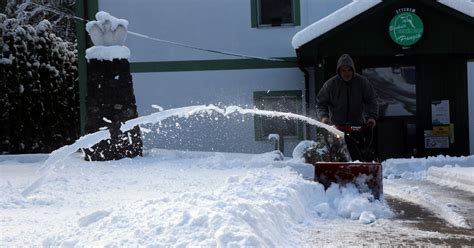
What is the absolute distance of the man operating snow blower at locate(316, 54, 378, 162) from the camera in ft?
25.0

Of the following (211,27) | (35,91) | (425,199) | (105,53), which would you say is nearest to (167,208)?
(425,199)

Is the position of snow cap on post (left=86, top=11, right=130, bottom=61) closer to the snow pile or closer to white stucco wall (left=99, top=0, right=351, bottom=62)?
white stucco wall (left=99, top=0, right=351, bottom=62)

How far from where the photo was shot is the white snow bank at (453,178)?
8547 millimetres

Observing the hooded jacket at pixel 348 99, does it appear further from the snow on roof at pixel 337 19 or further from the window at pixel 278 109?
the window at pixel 278 109

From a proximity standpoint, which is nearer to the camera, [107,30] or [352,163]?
[352,163]

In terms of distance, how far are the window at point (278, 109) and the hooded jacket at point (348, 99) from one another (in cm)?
747

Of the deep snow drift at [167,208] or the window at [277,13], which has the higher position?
the window at [277,13]

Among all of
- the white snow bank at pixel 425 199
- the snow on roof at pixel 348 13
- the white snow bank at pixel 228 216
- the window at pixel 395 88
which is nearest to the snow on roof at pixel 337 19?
the snow on roof at pixel 348 13

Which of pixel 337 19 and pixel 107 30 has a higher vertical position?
pixel 337 19

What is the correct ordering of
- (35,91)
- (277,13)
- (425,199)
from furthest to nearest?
(35,91) < (277,13) < (425,199)

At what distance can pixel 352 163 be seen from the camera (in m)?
6.61

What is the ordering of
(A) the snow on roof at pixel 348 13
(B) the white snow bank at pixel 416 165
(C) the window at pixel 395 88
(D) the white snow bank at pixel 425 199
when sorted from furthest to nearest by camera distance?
(C) the window at pixel 395 88, (A) the snow on roof at pixel 348 13, (B) the white snow bank at pixel 416 165, (D) the white snow bank at pixel 425 199

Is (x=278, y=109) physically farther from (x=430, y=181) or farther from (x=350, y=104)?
(x=350, y=104)

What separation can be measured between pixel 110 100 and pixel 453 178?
6445 mm
